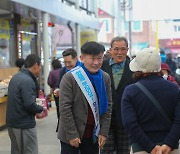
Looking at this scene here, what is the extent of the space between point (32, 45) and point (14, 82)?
34.8 feet

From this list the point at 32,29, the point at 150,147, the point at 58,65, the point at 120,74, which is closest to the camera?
the point at 150,147

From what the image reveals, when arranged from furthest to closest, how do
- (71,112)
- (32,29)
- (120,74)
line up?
1. (32,29)
2. (120,74)
3. (71,112)

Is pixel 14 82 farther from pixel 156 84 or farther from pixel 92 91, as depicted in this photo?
pixel 156 84

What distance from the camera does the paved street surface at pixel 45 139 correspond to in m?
7.60

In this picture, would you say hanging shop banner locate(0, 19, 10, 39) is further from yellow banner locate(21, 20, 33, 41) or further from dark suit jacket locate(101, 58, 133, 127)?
dark suit jacket locate(101, 58, 133, 127)

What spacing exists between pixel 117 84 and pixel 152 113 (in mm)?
1685

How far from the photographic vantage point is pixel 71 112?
395 centimetres

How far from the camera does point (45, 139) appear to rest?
8617mm

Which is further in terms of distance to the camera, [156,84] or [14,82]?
[14,82]

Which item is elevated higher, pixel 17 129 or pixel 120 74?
pixel 120 74

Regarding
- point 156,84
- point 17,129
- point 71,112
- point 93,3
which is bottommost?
point 17,129

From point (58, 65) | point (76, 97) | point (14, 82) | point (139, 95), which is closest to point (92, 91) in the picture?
point (76, 97)

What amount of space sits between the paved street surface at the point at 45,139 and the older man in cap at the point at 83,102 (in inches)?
133

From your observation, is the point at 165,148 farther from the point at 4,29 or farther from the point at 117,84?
the point at 4,29
